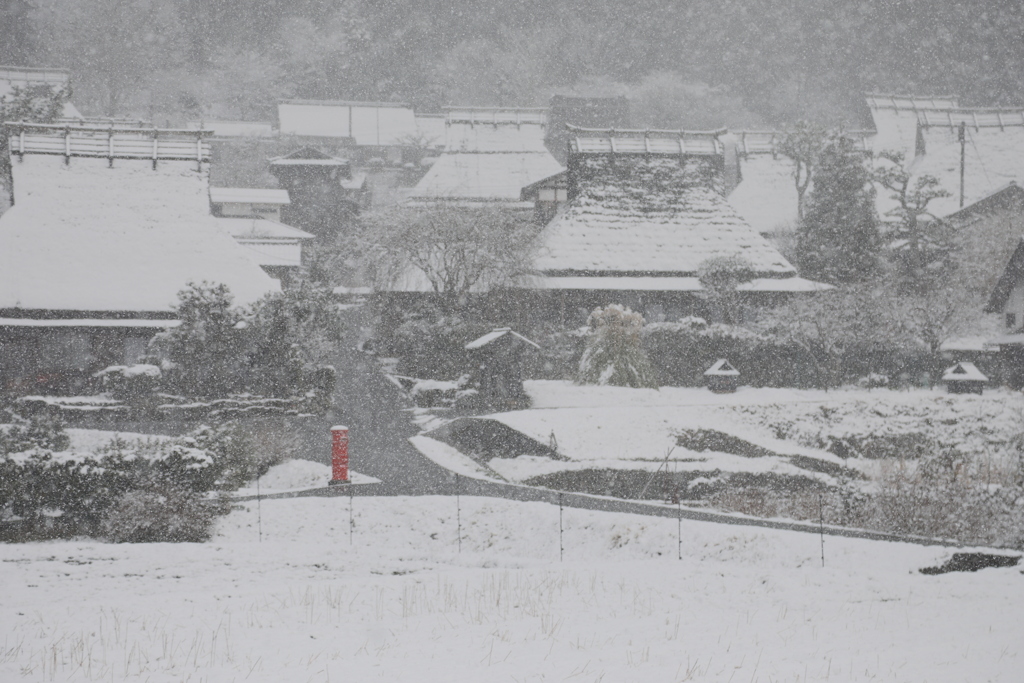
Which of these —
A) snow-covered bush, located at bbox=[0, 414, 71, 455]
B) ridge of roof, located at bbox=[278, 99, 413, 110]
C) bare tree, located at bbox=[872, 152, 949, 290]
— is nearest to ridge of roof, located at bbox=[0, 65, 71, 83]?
snow-covered bush, located at bbox=[0, 414, 71, 455]

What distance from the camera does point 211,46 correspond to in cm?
1452

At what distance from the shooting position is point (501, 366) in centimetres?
1355

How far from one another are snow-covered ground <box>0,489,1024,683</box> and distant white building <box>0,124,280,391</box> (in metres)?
5.19

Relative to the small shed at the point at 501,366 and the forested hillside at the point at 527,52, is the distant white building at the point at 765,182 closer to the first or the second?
the forested hillside at the point at 527,52

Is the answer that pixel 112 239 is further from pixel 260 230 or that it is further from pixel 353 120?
pixel 353 120

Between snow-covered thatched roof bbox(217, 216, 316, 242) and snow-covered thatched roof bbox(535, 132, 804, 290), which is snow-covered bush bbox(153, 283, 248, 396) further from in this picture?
snow-covered thatched roof bbox(535, 132, 804, 290)

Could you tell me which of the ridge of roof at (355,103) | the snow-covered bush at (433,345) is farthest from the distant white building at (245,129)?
the snow-covered bush at (433,345)

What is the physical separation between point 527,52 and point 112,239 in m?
12.8

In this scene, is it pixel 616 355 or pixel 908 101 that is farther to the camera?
pixel 908 101

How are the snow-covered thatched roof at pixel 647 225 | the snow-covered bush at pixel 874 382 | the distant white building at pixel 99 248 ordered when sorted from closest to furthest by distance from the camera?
1. the distant white building at pixel 99 248
2. the snow-covered bush at pixel 874 382
3. the snow-covered thatched roof at pixel 647 225

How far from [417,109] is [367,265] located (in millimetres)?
10643

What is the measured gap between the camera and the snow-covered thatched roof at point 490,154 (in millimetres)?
23953

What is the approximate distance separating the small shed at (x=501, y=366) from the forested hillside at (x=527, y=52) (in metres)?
6.31

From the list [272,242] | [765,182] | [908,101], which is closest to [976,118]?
[908,101]
